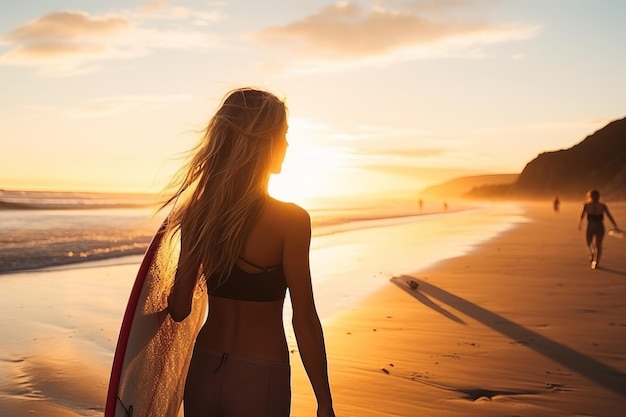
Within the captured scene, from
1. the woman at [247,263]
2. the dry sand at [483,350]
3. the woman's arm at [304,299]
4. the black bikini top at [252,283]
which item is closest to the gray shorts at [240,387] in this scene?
the woman at [247,263]

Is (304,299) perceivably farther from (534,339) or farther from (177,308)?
(534,339)

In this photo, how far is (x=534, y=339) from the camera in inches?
296

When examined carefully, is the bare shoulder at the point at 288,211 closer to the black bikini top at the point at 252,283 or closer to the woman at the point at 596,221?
the black bikini top at the point at 252,283

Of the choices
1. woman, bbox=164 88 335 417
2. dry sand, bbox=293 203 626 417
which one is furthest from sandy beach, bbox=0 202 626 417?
woman, bbox=164 88 335 417

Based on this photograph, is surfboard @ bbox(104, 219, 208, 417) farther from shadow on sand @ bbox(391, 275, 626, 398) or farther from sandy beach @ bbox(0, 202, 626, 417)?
shadow on sand @ bbox(391, 275, 626, 398)

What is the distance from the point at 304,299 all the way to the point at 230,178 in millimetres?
484

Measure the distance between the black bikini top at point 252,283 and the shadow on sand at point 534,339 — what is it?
4486 millimetres

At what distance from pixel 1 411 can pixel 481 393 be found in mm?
4036

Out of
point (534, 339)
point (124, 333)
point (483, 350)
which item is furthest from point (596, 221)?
point (124, 333)

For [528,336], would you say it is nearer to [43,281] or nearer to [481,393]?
[481,393]

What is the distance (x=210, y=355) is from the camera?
228 cm

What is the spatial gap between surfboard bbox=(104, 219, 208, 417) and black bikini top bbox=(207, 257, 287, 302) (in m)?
0.28

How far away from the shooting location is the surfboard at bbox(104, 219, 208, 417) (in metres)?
Result: 2.27

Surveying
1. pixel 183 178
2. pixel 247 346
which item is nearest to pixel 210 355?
pixel 247 346
